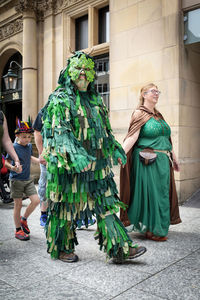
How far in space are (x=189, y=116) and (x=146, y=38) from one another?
1818mm

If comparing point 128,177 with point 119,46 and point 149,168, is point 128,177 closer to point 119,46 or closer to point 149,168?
point 149,168

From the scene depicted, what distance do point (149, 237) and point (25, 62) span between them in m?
8.57

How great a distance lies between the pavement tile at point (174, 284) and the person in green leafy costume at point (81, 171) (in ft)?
1.23

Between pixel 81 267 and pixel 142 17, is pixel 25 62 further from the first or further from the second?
pixel 81 267

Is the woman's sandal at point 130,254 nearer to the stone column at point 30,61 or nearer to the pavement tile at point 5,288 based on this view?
the pavement tile at point 5,288

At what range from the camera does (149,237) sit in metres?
3.71

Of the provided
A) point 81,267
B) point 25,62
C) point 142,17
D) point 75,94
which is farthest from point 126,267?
point 25,62

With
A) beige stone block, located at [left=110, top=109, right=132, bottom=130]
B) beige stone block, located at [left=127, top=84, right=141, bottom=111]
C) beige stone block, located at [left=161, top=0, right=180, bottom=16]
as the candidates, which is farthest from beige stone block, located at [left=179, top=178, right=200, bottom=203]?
beige stone block, located at [left=161, top=0, right=180, bottom=16]

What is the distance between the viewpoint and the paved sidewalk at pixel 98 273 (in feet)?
7.38

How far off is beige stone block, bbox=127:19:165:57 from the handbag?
3040mm

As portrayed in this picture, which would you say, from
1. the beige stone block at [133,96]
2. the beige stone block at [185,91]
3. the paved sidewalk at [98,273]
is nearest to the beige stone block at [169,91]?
the beige stone block at [185,91]

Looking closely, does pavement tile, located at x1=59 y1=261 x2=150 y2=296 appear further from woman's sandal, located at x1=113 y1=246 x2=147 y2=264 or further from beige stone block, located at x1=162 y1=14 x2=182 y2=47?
beige stone block, located at x1=162 y1=14 x2=182 y2=47

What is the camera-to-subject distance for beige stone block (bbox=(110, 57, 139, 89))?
644 centimetres

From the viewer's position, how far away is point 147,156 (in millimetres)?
3734
